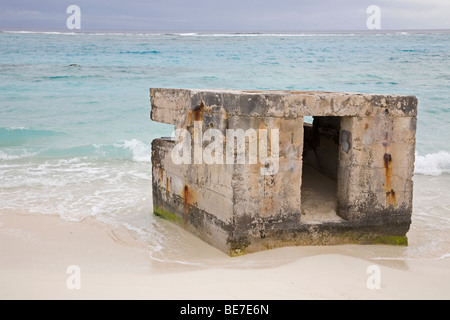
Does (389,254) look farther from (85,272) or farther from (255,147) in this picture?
(85,272)

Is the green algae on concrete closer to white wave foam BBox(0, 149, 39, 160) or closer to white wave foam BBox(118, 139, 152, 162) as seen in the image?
white wave foam BBox(118, 139, 152, 162)

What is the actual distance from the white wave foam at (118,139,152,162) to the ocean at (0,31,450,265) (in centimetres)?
2

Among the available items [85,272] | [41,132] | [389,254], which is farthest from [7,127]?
[389,254]

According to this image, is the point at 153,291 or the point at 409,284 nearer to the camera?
the point at 153,291

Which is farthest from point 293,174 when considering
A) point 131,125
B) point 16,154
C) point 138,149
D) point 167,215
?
point 131,125

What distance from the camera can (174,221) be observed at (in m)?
5.79

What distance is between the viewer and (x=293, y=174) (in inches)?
179

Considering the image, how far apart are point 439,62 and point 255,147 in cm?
2742

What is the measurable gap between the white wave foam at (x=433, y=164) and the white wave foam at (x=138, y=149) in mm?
5692

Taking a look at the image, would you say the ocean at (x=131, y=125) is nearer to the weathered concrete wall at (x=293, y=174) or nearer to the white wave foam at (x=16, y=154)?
the white wave foam at (x=16, y=154)

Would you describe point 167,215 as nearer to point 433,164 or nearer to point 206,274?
point 206,274

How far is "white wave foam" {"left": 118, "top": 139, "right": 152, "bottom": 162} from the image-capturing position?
36.5ft

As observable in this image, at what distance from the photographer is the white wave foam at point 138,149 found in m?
11.1

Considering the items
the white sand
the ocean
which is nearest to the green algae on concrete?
the ocean
